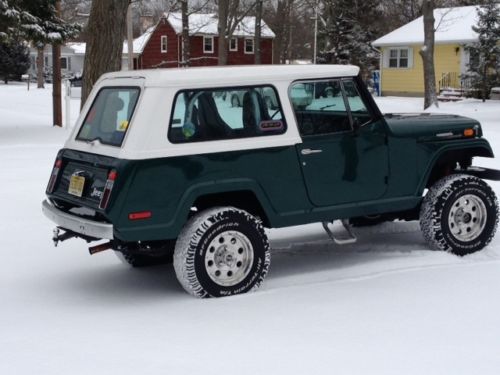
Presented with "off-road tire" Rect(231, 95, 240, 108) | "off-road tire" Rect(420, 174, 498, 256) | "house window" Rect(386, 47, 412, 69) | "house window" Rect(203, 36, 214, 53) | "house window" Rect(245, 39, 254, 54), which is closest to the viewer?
"off-road tire" Rect(231, 95, 240, 108)

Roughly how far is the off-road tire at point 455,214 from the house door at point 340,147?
601 mm

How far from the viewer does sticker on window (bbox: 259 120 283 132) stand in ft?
20.0

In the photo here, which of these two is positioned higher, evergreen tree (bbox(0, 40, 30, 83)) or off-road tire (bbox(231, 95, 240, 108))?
evergreen tree (bbox(0, 40, 30, 83))

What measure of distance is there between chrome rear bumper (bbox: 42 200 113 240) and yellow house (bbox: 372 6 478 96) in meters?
35.0

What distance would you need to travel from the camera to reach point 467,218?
281 inches

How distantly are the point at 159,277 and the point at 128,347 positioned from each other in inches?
76.4

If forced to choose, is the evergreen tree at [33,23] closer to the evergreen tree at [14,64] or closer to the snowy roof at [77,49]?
the evergreen tree at [14,64]

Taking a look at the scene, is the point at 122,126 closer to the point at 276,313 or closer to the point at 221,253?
the point at 221,253

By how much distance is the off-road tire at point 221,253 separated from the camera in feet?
18.7

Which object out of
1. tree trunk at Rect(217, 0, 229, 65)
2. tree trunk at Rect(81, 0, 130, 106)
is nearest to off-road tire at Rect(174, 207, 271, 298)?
tree trunk at Rect(81, 0, 130, 106)

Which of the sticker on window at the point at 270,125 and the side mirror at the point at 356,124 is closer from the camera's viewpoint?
the sticker on window at the point at 270,125

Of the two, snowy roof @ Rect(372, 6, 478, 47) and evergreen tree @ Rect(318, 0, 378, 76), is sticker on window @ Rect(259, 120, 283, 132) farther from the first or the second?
evergreen tree @ Rect(318, 0, 378, 76)

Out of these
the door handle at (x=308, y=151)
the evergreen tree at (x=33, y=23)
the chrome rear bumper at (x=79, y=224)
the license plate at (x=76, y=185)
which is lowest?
the chrome rear bumper at (x=79, y=224)

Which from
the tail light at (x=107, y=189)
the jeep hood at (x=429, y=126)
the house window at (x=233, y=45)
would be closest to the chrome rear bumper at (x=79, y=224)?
the tail light at (x=107, y=189)
